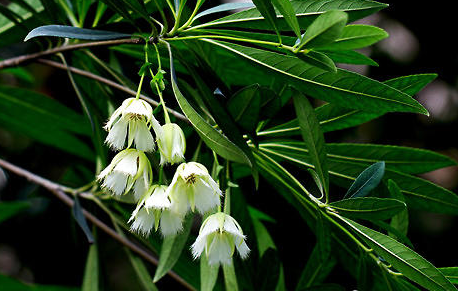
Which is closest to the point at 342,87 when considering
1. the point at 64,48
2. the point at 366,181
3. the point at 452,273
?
the point at 366,181

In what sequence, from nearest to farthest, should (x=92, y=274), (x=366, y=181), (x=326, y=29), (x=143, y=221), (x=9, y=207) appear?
1. (x=326, y=29)
2. (x=143, y=221)
3. (x=366, y=181)
4. (x=92, y=274)
5. (x=9, y=207)

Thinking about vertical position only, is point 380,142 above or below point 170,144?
below

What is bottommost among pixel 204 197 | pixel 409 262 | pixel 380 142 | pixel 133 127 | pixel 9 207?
pixel 380 142

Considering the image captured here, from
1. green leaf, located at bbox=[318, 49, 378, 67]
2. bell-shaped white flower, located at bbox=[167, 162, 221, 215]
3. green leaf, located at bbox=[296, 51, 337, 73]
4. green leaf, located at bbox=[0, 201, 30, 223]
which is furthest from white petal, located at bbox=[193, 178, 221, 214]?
green leaf, located at bbox=[0, 201, 30, 223]

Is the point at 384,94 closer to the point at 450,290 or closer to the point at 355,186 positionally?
the point at 355,186

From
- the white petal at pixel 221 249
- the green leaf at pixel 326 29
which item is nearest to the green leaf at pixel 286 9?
the green leaf at pixel 326 29

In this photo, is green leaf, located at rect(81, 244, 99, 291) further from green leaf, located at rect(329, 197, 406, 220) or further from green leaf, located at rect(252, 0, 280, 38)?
green leaf, located at rect(252, 0, 280, 38)

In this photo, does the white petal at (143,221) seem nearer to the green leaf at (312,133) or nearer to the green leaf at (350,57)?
the green leaf at (312,133)

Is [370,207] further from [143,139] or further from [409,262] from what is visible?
[143,139]

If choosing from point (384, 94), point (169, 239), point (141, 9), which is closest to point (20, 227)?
point (169, 239)
